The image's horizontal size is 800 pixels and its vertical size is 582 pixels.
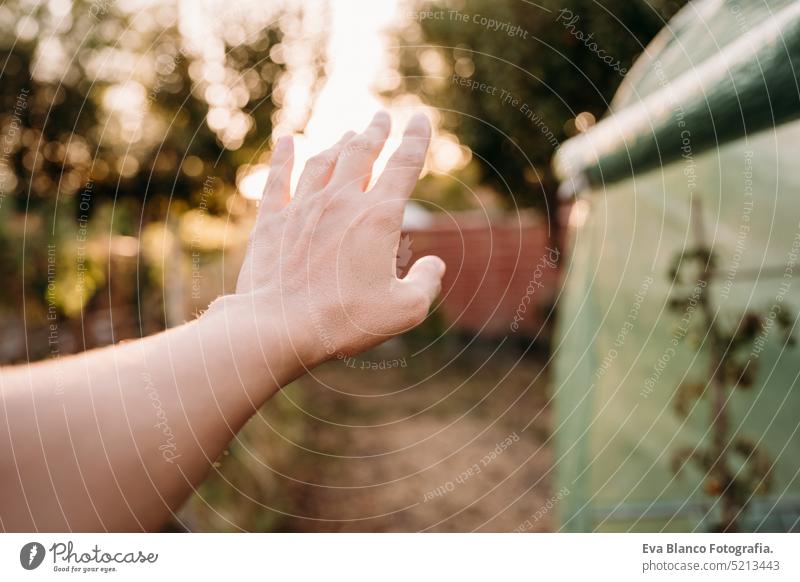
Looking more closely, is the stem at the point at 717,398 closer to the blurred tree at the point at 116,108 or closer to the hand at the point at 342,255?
the hand at the point at 342,255

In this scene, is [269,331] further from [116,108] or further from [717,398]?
[116,108]

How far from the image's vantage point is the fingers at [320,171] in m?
0.60

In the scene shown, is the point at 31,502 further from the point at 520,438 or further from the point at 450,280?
the point at 450,280

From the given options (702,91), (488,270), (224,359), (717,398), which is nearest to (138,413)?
(224,359)

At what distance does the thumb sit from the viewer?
0.61 meters

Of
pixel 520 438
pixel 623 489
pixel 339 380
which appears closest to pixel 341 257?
pixel 623 489

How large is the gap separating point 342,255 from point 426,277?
0.09 metres

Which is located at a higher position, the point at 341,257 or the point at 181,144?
the point at 181,144

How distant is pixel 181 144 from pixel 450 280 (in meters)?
4.82

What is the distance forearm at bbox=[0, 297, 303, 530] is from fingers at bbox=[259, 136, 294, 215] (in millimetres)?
109

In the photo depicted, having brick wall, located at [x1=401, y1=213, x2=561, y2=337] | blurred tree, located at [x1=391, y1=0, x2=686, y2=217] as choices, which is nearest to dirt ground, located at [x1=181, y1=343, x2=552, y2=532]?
blurred tree, located at [x1=391, y1=0, x2=686, y2=217]

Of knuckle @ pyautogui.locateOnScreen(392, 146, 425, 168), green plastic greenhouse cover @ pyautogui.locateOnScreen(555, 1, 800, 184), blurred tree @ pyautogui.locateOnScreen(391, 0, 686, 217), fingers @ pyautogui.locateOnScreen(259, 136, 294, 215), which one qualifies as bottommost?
fingers @ pyautogui.locateOnScreen(259, 136, 294, 215)

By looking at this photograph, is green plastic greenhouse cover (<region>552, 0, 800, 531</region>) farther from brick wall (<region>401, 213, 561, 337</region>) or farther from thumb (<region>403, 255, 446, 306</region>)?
brick wall (<region>401, 213, 561, 337</region>)
